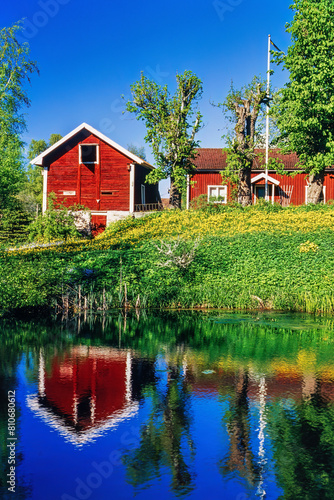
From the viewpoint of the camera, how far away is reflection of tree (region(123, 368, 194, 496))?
6.03 meters

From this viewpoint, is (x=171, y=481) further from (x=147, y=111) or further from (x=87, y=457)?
(x=147, y=111)

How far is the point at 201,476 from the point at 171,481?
343mm

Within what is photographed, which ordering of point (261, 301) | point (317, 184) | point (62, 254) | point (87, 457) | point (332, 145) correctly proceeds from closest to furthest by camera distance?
point (87, 457)
point (261, 301)
point (62, 254)
point (332, 145)
point (317, 184)

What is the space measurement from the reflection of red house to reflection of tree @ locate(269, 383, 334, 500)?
221cm

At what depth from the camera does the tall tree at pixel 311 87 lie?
3259 centimetres

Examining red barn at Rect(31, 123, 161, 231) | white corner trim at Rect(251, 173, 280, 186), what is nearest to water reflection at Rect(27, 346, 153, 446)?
red barn at Rect(31, 123, 161, 231)

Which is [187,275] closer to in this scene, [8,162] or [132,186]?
[132,186]

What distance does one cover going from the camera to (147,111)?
41.2 m

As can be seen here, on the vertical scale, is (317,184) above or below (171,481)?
above

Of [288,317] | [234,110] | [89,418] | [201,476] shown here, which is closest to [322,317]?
[288,317]

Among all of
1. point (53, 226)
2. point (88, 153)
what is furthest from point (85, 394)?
point (88, 153)

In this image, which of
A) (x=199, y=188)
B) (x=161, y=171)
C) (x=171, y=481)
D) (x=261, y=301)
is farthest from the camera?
(x=199, y=188)

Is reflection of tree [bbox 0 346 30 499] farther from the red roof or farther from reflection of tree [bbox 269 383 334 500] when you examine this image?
the red roof

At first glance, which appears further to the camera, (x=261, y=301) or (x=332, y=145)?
(x=332, y=145)
